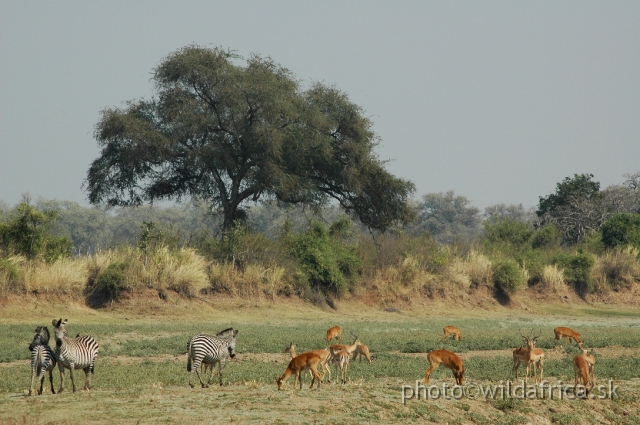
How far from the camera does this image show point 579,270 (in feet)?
142

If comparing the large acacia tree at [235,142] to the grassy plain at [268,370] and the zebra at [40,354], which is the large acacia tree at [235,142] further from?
the zebra at [40,354]

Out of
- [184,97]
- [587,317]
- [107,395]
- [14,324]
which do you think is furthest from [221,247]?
[107,395]

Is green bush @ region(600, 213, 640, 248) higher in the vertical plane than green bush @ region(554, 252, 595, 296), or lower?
higher

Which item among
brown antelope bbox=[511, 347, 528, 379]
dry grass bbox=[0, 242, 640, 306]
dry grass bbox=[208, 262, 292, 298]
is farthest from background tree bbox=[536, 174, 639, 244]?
brown antelope bbox=[511, 347, 528, 379]

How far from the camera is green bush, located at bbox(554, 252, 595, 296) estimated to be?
43375 mm

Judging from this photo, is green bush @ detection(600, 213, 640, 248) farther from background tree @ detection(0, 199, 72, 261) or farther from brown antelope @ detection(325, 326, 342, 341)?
background tree @ detection(0, 199, 72, 261)

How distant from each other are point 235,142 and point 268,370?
73.0 feet

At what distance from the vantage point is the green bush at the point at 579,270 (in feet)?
142

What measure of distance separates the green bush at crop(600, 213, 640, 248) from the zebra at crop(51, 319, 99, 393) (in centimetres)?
4021

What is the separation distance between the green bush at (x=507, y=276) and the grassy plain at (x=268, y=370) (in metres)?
7.55

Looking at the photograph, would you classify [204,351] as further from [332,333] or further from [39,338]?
[332,333]

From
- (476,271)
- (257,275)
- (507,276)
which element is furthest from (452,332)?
(507,276)

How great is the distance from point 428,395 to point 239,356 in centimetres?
674

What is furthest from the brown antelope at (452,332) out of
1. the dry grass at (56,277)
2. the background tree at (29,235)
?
the background tree at (29,235)
